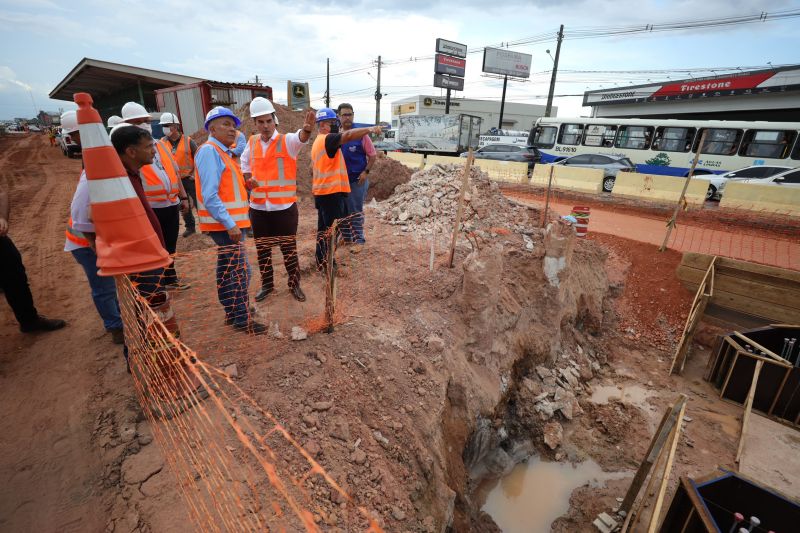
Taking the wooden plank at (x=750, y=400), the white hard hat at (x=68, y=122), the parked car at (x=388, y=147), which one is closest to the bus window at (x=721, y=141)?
the wooden plank at (x=750, y=400)

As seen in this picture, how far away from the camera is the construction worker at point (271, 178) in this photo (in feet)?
10.9

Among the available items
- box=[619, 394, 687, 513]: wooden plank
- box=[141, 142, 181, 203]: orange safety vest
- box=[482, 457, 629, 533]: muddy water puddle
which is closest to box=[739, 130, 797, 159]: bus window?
box=[482, 457, 629, 533]: muddy water puddle

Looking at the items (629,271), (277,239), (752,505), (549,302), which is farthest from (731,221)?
(277,239)

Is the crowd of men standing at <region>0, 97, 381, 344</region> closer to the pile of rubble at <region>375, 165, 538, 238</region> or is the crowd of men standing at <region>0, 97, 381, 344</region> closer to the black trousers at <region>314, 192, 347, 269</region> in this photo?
the black trousers at <region>314, 192, 347, 269</region>

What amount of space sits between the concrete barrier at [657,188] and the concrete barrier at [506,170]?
3305 mm

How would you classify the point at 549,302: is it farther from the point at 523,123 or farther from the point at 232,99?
the point at 523,123

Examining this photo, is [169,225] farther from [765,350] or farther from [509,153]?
[509,153]

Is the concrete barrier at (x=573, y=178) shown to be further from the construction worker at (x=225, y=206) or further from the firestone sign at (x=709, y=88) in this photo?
the firestone sign at (x=709, y=88)

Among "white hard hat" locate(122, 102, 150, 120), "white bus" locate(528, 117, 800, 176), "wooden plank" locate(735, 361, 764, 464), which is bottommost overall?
"wooden plank" locate(735, 361, 764, 464)

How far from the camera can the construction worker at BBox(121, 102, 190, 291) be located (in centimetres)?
357

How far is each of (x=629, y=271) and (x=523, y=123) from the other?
165 feet

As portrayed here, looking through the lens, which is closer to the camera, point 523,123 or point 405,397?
point 405,397

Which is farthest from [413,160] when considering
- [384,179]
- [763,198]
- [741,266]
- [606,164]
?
[741,266]

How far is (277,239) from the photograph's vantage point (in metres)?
3.57
